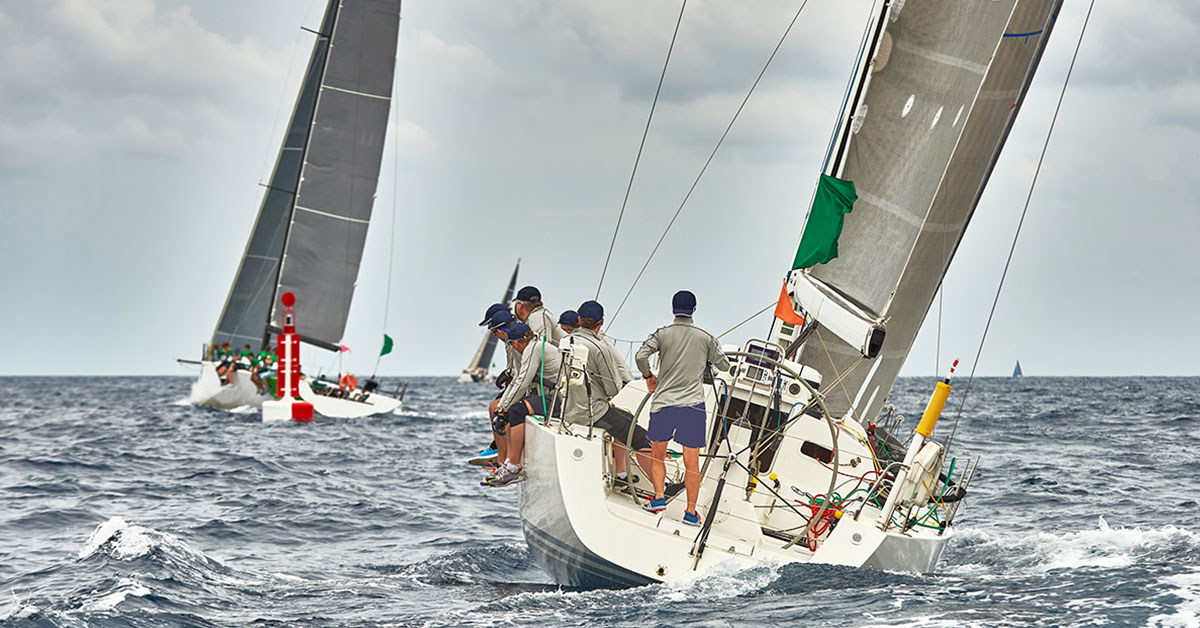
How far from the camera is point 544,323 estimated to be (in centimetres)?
812

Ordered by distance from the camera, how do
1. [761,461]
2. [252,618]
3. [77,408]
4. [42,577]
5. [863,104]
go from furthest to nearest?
[77,408] → [863,104] → [761,461] → [42,577] → [252,618]

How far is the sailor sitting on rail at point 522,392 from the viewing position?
7.51 m

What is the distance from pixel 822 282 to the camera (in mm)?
8922

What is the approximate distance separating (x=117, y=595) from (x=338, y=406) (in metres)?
20.7

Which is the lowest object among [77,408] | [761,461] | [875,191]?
→ [77,408]

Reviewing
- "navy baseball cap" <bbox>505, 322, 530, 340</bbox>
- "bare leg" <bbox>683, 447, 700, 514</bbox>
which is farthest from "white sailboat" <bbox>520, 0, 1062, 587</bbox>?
"navy baseball cap" <bbox>505, 322, 530, 340</bbox>

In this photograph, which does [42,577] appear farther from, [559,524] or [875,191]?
[875,191]

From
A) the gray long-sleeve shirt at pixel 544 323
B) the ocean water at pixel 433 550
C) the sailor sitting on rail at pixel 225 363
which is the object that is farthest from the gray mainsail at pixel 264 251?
the gray long-sleeve shirt at pixel 544 323

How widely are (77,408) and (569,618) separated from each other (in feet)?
108

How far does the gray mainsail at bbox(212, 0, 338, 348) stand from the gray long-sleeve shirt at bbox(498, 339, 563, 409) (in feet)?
81.2

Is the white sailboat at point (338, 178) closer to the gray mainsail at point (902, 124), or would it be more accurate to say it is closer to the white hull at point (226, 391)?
the white hull at point (226, 391)

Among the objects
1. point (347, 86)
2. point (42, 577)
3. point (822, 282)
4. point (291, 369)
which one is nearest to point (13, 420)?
point (291, 369)

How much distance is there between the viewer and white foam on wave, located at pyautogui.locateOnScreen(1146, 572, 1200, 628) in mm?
4984

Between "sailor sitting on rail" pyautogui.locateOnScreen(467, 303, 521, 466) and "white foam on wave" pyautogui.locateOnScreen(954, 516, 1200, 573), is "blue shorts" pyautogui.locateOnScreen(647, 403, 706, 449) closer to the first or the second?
"sailor sitting on rail" pyautogui.locateOnScreen(467, 303, 521, 466)
